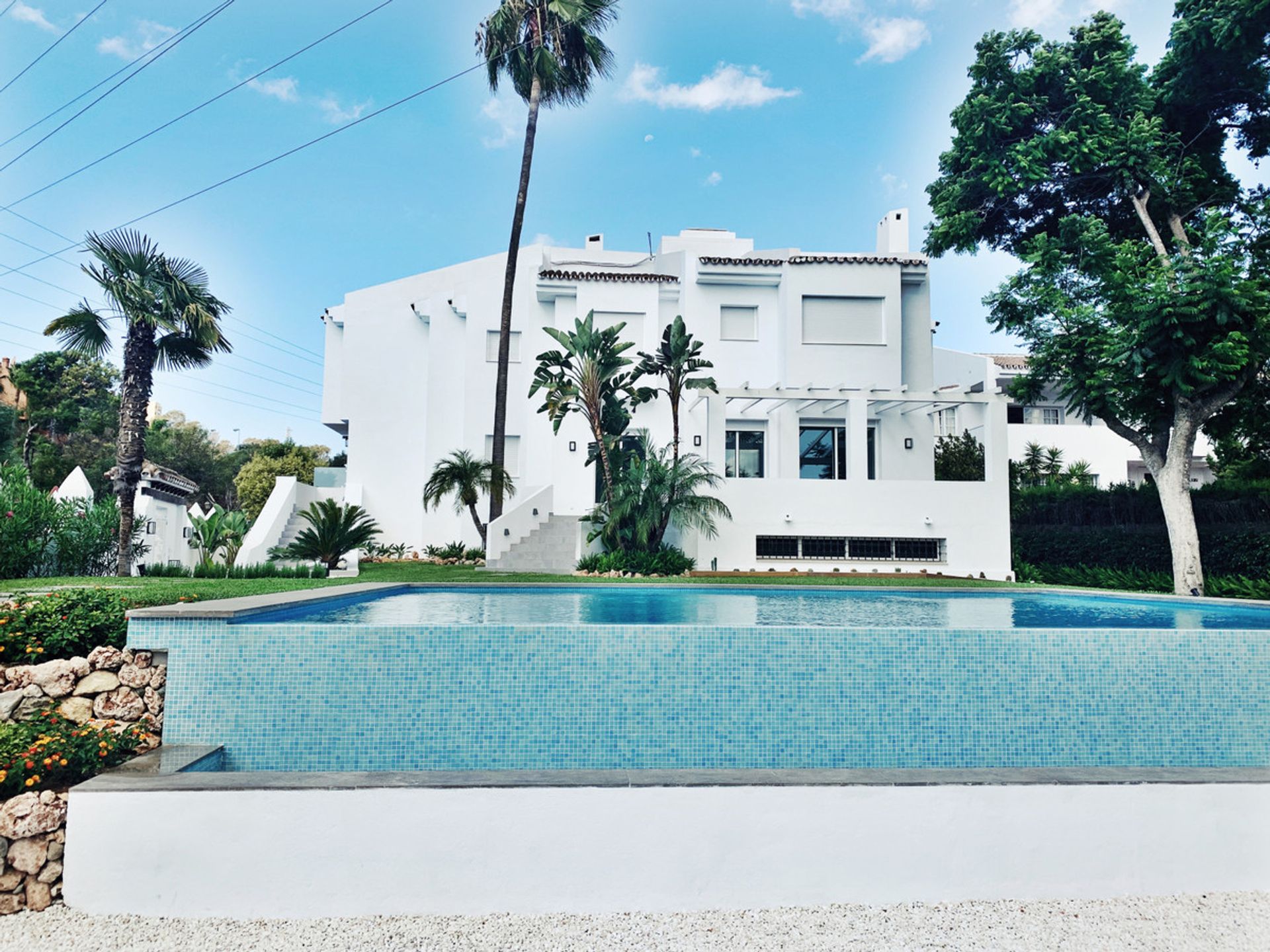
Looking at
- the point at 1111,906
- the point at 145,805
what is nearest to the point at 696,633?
the point at 1111,906

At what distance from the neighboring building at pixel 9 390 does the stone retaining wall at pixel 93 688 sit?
41373 mm

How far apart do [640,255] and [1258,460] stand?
55.2 feet

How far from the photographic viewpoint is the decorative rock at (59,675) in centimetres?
545

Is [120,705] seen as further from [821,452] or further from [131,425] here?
[821,452]

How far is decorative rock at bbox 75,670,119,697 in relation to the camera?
543cm

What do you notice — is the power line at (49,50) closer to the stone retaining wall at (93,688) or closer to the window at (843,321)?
the stone retaining wall at (93,688)

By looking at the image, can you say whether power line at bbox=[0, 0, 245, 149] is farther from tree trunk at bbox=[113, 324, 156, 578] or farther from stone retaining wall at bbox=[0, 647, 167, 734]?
stone retaining wall at bbox=[0, 647, 167, 734]

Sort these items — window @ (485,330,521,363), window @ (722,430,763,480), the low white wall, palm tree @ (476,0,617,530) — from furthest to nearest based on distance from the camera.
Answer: window @ (485,330,521,363), window @ (722,430,763,480), palm tree @ (476,0,617,530), the low white wall

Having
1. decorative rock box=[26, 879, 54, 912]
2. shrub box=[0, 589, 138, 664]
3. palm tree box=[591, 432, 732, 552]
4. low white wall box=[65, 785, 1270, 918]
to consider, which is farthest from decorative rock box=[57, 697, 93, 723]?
palm tree box=[591, 432, 732, 552]

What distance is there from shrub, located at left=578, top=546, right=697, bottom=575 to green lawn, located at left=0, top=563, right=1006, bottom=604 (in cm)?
124

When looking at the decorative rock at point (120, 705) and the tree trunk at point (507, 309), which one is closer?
the decorative rock at point (120, 705)

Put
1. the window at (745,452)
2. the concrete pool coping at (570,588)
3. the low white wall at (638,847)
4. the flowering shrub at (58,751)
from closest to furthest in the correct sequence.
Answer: the low white wall at (638,847), the flowering shrub at (58,751), the concrete pool coping at (570,588), the window at (745,452)

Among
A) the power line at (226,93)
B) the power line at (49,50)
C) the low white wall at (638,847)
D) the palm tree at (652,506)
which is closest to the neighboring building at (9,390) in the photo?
the power line at (226,93)

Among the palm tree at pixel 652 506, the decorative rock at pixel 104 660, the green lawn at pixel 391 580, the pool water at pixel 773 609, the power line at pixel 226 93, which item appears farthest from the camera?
the power line at pixel 226 93
